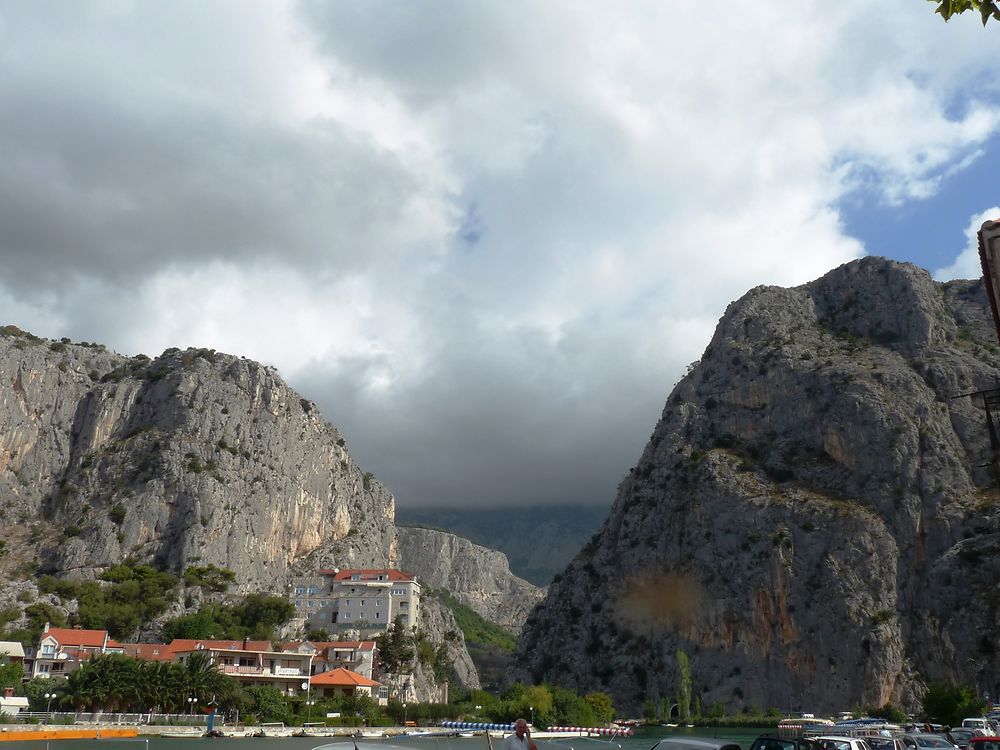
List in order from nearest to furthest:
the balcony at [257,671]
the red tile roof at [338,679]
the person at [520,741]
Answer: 1. the person at [520,741]
2. the balcony at [257,671]
3. the red tile roof at [338,679]

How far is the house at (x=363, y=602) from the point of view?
427ft

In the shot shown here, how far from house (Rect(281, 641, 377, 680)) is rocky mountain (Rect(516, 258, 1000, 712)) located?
35.7 metres

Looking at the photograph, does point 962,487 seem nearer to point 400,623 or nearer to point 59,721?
point 400,623

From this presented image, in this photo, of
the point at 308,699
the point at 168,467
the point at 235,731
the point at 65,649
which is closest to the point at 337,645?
the point at 308,699

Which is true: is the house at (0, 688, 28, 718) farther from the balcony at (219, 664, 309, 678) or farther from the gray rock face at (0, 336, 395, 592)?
the gray rock face at (0, 336, 395, 592)

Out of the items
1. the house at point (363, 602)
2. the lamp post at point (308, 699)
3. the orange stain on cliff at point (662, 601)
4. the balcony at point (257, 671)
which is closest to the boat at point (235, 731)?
the lamp post at point (308, 699)

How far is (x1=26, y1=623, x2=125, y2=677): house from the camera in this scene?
315 feet

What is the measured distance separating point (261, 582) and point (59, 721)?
8314 centimetres

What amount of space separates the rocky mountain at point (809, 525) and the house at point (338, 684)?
44597 millimetres

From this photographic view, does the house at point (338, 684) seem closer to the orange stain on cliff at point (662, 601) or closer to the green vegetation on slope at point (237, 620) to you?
the green vegetation on slope at point (237, 620)

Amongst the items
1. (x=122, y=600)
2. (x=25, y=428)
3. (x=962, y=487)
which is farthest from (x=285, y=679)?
(x=962, y=487)

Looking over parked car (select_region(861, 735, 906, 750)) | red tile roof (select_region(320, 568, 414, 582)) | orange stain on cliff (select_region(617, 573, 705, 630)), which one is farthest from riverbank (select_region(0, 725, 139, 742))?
orange stain on cliff (select_region(617, 573, 705, 630))

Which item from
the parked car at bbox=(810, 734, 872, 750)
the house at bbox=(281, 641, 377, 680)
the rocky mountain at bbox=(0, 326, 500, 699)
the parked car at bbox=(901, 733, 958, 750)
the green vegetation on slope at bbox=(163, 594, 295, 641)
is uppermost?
the rocky mountain at bbox=(0, 326, 500, 699)

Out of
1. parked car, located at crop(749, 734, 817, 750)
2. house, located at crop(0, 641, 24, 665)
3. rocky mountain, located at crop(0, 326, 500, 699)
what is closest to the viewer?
parked car, located at crop(749, 734, 817, 750)
